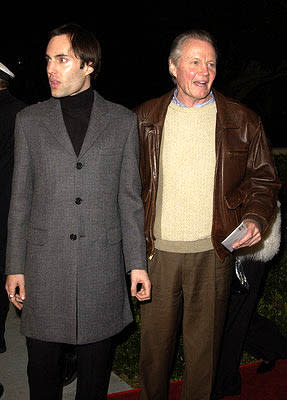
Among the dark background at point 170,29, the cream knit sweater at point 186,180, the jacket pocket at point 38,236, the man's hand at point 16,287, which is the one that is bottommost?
the man's hand at point 16,287

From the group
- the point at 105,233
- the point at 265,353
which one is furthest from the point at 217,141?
the point at 265,353

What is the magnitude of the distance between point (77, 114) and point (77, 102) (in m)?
0.06

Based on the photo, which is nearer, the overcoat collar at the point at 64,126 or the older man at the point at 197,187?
the overcoat collar at the point at 64,126

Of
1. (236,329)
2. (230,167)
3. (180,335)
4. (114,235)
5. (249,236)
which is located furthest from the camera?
(180,335)

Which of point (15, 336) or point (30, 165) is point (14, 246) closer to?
point (30, 165)

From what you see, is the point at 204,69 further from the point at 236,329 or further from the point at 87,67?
the point at 236,329

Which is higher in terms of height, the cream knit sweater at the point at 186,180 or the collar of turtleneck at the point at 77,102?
the collar of turtleneck at the point at 77,102

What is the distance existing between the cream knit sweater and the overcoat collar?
0.45 metres

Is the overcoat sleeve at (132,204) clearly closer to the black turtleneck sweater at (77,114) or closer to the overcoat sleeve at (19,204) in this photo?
the black turtleneck sweater at (77,114)

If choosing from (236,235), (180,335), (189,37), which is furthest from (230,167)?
(180,335)

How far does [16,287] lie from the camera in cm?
283

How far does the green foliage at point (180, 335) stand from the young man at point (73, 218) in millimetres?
1154

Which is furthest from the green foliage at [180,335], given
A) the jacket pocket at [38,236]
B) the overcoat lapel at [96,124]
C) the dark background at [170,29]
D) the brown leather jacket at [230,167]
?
the dark background at [170,29]

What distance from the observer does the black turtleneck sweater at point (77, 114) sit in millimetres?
Answer: 2736
